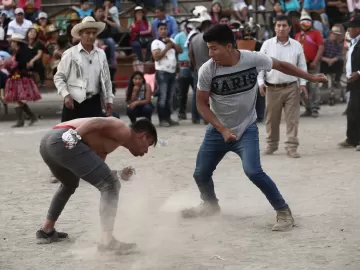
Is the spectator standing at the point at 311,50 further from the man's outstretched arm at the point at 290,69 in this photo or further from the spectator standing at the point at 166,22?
the man's outstretched arm at the point at 290,69

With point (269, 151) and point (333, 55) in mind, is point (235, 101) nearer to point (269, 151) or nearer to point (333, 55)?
point (269, 151)

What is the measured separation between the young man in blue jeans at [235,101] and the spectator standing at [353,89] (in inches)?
191

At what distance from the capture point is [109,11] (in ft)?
63.6

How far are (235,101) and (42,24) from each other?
41.3 feet

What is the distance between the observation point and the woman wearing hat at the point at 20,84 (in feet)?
53.8

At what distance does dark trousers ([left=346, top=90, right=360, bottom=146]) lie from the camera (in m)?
12.5

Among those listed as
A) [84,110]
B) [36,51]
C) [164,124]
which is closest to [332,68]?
[164,124]

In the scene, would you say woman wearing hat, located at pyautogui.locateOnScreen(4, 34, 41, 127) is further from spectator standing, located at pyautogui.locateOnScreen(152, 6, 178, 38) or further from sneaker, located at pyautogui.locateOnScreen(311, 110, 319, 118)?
sneaker, located at pyautogui.locateOnScreen(311, 110, 319, 118)

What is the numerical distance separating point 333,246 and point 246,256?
72 centimetres

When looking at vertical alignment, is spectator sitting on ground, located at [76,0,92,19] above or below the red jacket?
above

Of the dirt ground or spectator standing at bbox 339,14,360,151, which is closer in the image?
the dirt ground

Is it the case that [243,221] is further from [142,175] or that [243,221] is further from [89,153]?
[142,175]

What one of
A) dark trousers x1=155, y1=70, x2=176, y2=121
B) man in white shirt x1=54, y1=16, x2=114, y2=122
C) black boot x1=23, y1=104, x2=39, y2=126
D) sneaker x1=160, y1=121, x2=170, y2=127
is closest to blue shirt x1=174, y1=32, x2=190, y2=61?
dark trousers x1=155, y1=70, x2=176, y2=121

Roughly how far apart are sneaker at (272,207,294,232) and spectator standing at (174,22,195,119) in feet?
29.9
